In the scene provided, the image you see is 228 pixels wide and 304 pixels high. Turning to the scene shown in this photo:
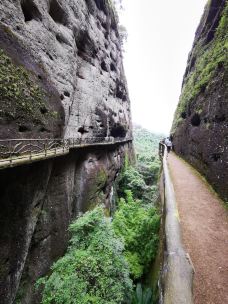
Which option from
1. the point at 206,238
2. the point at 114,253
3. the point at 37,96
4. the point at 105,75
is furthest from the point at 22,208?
the point at 105,75

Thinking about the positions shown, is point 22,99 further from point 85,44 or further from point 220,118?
point 85,44

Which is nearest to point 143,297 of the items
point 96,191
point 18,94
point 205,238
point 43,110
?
point 205,238

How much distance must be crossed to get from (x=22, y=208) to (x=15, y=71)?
5562 mm

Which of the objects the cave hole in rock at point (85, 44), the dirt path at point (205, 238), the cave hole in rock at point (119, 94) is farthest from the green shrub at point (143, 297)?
the cave hole in rock at point (119, 94)

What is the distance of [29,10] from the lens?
11086 millimetres

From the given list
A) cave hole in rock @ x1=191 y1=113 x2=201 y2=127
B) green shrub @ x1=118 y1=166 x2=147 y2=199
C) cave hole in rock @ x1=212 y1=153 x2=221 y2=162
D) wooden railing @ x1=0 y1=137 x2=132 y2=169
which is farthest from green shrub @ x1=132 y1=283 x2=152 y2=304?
green shrub @ x1=118 y1=166 x2=147 y2=199

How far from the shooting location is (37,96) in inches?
380

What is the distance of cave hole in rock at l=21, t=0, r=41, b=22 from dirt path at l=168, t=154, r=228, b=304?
11.8 meters

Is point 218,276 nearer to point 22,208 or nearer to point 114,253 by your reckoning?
point 114,253

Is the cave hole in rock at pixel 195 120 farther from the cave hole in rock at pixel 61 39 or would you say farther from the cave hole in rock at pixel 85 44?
the cave hole in rock at pixel 85 44

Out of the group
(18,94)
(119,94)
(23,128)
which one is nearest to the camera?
(18,94)

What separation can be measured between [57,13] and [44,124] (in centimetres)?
877

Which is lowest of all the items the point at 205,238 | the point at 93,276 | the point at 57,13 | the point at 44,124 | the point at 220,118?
the point at 93,276

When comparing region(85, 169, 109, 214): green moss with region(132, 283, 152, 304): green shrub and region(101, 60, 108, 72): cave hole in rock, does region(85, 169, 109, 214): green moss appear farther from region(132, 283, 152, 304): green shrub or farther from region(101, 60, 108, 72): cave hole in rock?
region(101, 60, 108, 72): cave hole in rock
